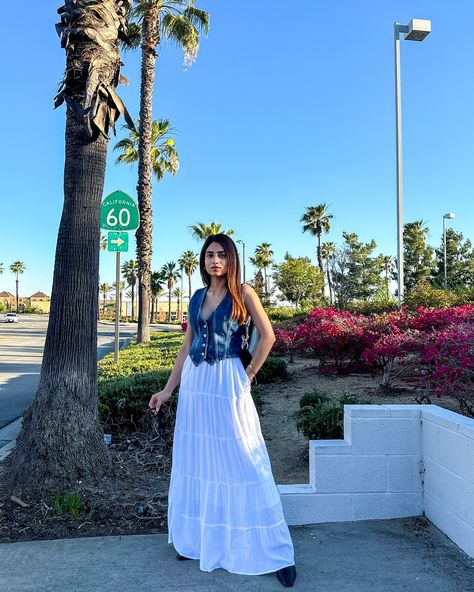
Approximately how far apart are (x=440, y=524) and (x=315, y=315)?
6.23m

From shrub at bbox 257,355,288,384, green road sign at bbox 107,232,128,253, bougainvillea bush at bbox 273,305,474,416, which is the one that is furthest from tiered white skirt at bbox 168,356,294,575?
green road sign at bbox 107,232,128,253

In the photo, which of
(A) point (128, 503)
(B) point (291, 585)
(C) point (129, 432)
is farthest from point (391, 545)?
(C) point (129, 432)

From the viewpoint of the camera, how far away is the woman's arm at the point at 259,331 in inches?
114

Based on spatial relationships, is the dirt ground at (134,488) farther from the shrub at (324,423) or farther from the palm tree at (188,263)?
the palm tree at (188,263)

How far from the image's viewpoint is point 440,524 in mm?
3289

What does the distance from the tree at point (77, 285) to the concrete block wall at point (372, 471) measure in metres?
1.62

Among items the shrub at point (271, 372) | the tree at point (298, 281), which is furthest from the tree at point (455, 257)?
the shrub at point (271, 372)

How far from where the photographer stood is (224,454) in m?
2.82

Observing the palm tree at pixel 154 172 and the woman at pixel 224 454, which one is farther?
the palm tree at pixel 154 172

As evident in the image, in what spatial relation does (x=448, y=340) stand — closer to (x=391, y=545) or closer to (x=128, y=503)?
(x=391, y=545)

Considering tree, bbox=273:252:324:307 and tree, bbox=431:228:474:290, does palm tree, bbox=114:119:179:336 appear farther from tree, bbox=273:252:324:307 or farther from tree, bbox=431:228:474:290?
tree, bbox=431:228:474:290

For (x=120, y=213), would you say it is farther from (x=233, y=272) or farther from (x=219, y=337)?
(x=219, y=337)

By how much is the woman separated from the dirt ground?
673 mm

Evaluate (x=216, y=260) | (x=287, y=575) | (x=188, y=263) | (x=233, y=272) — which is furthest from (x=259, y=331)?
(x=188, y=263)
